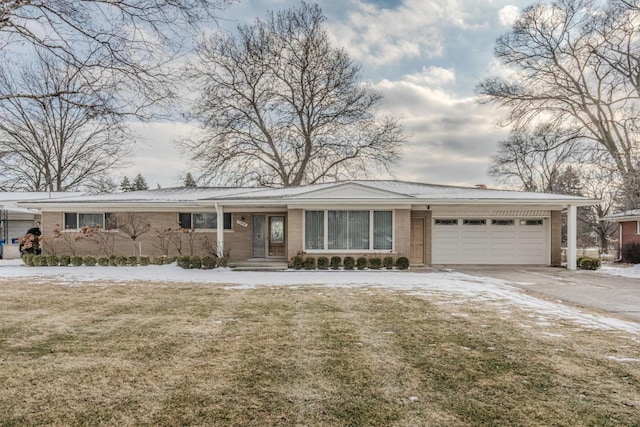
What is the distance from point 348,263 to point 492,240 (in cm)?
632

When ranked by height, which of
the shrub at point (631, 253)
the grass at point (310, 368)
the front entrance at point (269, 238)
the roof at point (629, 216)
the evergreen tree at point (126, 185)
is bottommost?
the shrub at point (631, 253)

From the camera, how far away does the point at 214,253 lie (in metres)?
16.3

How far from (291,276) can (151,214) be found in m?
8.00

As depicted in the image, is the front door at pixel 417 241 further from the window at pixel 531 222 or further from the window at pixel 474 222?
the window at pixel 531 222

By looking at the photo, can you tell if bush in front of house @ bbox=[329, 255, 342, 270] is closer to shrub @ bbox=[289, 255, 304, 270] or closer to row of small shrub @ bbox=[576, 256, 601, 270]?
shrub @ bbox=[289, 255, 304, 270]

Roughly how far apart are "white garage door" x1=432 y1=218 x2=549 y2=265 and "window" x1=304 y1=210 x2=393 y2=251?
247 cm

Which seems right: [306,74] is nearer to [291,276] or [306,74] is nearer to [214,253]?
[214,253]

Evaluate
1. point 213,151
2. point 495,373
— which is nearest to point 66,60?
point 495,373

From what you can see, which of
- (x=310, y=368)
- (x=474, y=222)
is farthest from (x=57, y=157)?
(x=310, y=368)

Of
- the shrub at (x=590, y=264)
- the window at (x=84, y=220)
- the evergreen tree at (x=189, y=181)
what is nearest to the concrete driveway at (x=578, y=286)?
the shrub at (x=590, y=264)

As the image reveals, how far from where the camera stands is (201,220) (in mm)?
16797

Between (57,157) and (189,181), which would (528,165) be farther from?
(57,157)

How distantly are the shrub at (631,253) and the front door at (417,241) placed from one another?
1239 centimetres

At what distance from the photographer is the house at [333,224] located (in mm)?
14531
